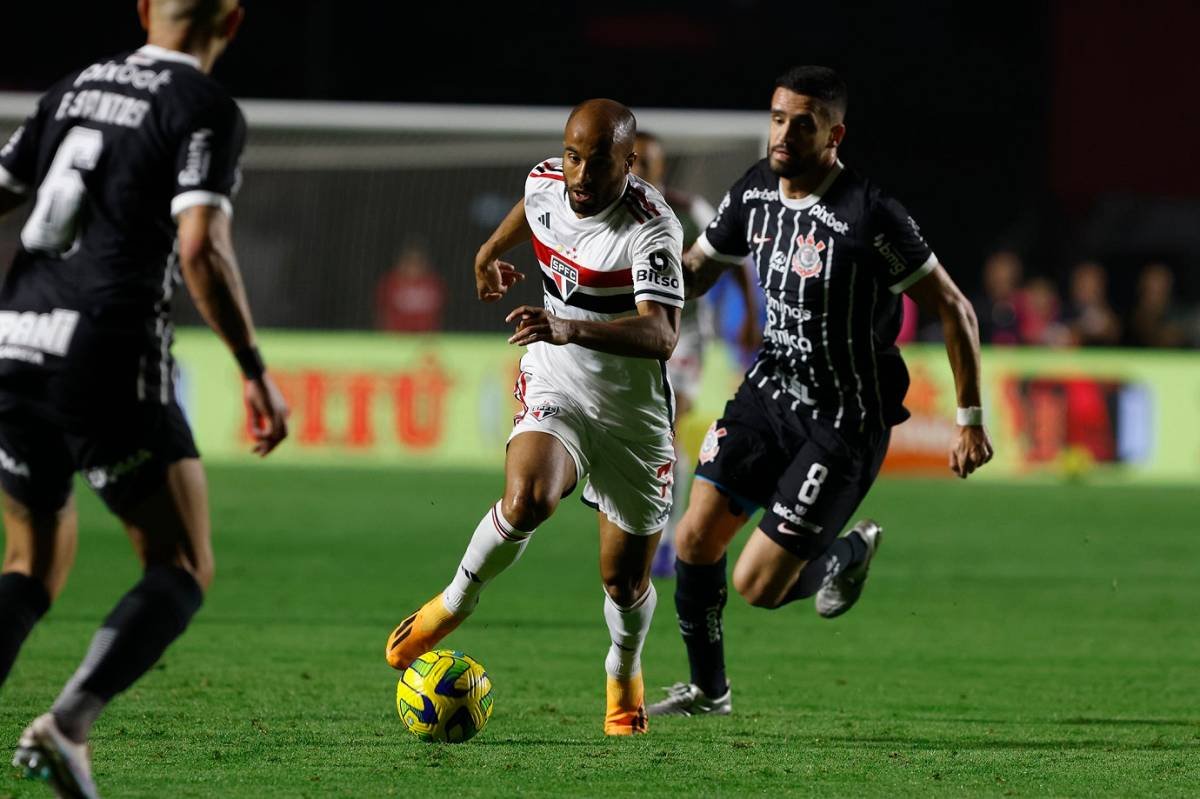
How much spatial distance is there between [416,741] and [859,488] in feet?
6.37

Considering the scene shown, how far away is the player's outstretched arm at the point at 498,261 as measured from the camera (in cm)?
628

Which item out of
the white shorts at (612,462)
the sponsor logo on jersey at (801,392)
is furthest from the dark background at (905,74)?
the white shorts at (612,462)

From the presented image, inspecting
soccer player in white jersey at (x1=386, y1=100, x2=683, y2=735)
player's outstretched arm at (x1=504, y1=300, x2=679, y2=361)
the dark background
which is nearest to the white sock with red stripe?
soccer player in white jersey at (x1=386, y1=100, x2=683, y2=735)

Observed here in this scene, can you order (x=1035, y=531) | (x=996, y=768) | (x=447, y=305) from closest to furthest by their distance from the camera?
(x=996, y=768) → (x=1035, y=531) → (x=447, y=305)

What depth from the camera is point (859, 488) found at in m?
6.69

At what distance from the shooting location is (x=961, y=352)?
6258 millimetres

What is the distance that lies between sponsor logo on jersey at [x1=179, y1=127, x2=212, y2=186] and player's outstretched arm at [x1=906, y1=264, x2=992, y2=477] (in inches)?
109

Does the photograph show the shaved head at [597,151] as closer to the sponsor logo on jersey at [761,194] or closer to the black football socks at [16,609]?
the sponsor logo on jersey at [761,194]

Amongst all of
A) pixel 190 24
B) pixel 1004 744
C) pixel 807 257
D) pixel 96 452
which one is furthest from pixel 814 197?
pixel 96 452

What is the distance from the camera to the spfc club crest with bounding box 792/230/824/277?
6.39 m

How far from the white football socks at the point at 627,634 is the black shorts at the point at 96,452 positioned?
2.03 m

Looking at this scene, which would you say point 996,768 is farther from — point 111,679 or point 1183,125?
point 1183,125

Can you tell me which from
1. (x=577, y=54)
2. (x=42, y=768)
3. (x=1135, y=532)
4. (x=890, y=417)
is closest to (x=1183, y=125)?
(x=577, y=54)

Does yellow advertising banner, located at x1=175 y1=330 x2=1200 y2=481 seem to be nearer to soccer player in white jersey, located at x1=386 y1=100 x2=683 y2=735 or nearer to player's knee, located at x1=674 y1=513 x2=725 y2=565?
player's knee, located at x1=674 y1=513 x2=725 y2=565
